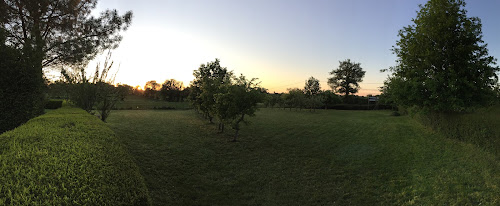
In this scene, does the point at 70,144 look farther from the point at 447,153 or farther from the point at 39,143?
the point at 447,153

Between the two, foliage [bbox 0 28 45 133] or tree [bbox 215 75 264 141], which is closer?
foliage [bbox 0 28 45 133]

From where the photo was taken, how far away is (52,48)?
1145 centimetres

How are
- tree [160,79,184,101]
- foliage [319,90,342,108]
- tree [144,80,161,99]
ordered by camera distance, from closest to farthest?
foliage [319,90,342,108] < tree [160,79,184,101] < tree [144,80,161,99]

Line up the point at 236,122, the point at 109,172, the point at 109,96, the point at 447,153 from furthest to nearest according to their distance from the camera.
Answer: the point at 109,96, the point at 236,122, the point at 447,153, the point at 109,172

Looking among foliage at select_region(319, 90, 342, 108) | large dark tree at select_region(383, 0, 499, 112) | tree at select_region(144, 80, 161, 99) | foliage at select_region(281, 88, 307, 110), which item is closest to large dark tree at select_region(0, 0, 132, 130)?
large dark tree at select_region(383, 0, 499, 112)

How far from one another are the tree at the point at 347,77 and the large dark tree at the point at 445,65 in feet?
164

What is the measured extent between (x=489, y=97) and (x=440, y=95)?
195 centimetres

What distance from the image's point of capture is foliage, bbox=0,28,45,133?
725 centimetres

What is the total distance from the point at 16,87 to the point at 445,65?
19.5 metres

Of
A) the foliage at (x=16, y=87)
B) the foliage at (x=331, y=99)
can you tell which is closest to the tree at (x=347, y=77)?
the foliage at (x=331, y=99)

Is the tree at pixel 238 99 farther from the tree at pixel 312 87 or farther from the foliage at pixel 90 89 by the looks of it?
the tree at pixel 312 87

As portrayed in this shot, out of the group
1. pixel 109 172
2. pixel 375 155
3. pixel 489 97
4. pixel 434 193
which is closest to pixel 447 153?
pixel 375 155

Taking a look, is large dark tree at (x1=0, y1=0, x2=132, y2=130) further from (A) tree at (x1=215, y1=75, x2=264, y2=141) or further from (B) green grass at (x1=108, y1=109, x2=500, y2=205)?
(A) tree at (x1=215, y1=75, x2=264, y2=141)

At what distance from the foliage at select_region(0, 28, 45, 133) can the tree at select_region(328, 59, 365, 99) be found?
2442 inches
